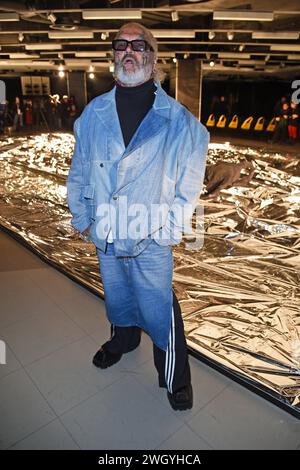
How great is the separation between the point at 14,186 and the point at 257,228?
3051mm

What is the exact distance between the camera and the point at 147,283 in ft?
4.00

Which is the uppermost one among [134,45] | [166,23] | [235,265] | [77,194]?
[166,23]

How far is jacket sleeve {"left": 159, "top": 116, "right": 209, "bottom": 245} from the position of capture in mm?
1146

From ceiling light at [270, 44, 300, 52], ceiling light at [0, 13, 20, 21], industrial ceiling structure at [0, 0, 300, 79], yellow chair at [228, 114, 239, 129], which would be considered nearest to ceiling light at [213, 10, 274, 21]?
industrial ceiling structure at [0, 0, 300, 79]

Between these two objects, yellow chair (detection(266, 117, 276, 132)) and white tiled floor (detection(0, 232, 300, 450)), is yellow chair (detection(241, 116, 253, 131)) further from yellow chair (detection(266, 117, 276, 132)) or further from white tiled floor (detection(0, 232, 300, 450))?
white tiled floor (detection(0, 232, 300, 450))

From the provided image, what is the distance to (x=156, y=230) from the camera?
1.17m

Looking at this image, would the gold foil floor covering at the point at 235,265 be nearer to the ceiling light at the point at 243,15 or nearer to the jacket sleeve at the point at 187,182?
the jacket sleeve at the point at 187,182

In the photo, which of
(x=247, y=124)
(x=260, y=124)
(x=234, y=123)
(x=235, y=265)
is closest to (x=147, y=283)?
(x=235, y=265)

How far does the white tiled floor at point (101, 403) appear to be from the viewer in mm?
1162

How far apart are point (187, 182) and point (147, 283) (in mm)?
389

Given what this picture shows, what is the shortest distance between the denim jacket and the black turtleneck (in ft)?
0.08

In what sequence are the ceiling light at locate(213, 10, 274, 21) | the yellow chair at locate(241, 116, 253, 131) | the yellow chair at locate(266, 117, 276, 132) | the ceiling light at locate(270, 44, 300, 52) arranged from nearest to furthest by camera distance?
the ceiling light at locate(213, 10, 274, 21)
the ceiling light at locate(270, 44, 300, 52)
the yellow chair at locate(266, 117, 276, 132)
the yellow chair at locate(241, 116, 253, 131)

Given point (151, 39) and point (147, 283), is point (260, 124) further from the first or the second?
point (147, 283)
